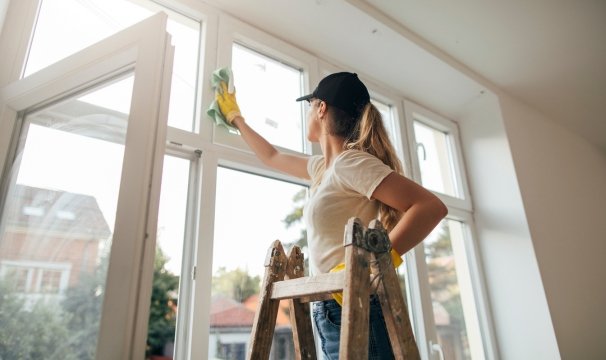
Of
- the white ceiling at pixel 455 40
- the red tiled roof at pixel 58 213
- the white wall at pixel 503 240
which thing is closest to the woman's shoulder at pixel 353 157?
the red tiled roof at pixel 58 213

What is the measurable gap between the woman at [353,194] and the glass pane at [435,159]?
1417mm

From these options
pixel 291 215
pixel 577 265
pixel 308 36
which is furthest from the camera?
pixel 577 265

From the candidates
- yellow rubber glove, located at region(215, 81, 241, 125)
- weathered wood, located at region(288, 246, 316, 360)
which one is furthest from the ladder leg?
yellow rubber glove, located at region(215, 81, 241, 125)

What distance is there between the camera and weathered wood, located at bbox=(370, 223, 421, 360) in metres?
0.81

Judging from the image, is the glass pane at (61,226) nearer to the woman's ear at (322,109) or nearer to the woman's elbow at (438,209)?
the woman's ear at (322,109)

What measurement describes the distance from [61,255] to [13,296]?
117mm

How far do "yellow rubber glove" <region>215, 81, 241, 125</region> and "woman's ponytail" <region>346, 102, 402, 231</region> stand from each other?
1.76 ft

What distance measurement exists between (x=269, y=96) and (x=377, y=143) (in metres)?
0.90

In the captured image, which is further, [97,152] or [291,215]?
[291,215]

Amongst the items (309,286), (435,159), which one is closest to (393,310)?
(309,286)

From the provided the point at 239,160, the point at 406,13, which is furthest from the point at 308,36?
the point at 239,160

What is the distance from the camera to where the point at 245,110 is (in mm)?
1824

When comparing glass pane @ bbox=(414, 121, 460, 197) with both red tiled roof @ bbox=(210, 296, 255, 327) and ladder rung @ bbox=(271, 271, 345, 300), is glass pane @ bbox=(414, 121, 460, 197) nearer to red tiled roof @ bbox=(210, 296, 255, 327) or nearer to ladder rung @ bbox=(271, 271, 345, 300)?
red tiled roof @ bbox=(210, 296, 255, 327)

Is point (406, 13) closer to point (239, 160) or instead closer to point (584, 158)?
point (239, 160)
